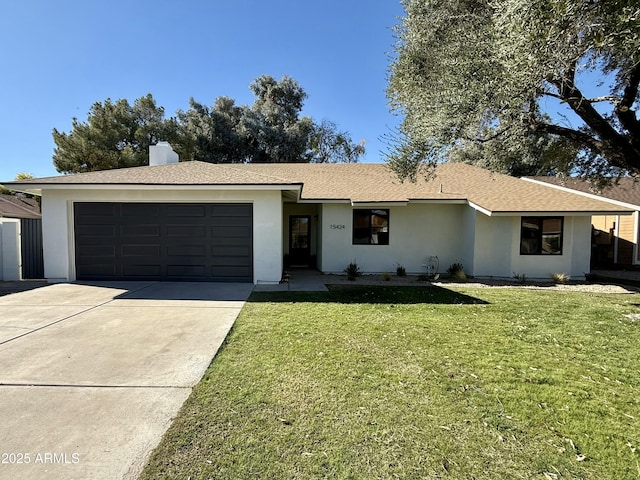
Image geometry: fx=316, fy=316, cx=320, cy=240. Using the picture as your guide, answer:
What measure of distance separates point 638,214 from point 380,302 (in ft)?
50.9

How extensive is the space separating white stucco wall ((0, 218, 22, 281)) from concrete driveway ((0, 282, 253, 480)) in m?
4.08

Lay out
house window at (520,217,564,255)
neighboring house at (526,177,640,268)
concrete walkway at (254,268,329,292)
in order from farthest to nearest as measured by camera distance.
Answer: neighboring house at (526,177,640,268) → house window at (520,217,564,255) → concrete walkway at (254,268,329,292)

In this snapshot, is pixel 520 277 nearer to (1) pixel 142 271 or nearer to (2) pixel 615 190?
(2) pixel 615 190

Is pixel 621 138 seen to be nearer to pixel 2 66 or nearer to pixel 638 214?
pixel 638 214

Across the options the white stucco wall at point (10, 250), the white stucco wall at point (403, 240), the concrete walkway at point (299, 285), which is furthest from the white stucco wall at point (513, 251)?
the white stucco wall at point (10, 250)

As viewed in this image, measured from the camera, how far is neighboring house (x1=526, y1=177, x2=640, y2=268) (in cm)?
1520

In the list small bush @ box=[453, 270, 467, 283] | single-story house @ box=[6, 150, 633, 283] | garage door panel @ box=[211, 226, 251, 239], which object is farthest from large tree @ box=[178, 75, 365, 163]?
small bush @ box=[453, 270, 467, 283]

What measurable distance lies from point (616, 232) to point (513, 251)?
870 centimetres

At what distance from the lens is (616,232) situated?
15.7m

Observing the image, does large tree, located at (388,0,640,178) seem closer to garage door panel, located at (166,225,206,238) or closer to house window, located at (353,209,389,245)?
house window, located at (353,209,389,245)

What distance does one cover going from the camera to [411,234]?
1253cm

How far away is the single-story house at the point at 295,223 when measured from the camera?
9.78 meters

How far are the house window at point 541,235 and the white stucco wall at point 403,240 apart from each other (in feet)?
6.77

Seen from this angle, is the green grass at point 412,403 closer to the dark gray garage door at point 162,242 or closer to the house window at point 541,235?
the dark gray garage door at point 162,242
